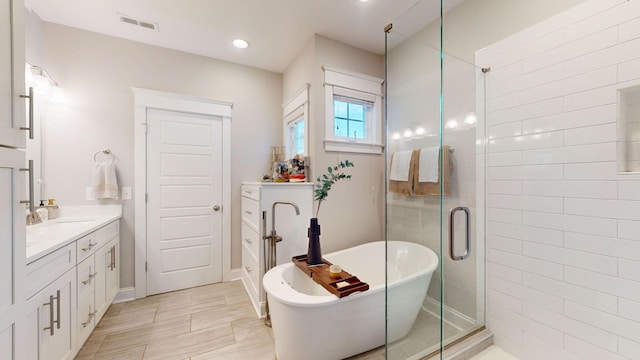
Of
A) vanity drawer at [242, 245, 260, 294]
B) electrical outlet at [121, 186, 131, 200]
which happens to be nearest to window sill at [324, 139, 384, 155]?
vanity drawer at [242, 245, 260, 294]

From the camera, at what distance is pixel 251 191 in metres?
2.49

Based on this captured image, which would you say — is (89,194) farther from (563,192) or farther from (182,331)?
(563,192)

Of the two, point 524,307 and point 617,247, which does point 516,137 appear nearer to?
point 617,247

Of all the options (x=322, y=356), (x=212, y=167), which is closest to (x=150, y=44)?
(x=212, y=167)

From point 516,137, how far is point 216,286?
3303 millimetres

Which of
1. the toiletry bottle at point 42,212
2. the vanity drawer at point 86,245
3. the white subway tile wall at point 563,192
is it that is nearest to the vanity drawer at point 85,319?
the vanity drawer at point 86,245

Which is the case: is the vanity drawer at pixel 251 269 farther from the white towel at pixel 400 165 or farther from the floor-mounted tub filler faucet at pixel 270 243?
the white towel at pixel 400 165

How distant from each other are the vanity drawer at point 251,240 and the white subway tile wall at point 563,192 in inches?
78.8

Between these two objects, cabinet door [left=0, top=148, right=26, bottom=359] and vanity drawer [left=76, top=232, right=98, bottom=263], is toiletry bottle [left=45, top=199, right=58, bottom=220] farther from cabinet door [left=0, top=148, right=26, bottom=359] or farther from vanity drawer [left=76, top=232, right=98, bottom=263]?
cabinet door [left=0, top=148, right=26, bottom=359]

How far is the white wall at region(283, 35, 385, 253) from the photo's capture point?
245 cm

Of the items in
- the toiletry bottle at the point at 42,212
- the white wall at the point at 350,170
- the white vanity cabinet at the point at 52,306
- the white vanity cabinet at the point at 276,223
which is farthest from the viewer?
the white wall at the point at 350,170

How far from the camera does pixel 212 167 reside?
288cm

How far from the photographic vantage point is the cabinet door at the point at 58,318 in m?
1.24

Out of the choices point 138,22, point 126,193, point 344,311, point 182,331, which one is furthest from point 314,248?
point 138,22
